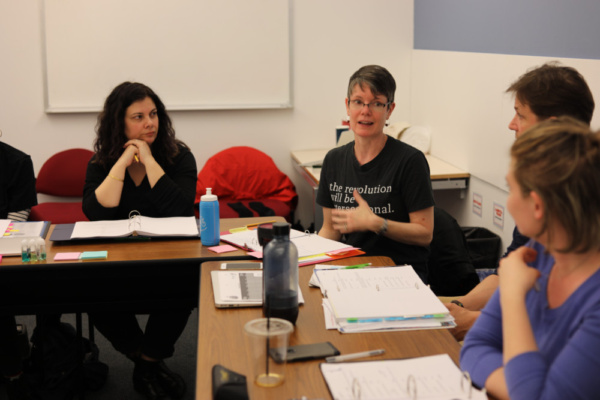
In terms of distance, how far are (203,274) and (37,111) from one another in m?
3.13

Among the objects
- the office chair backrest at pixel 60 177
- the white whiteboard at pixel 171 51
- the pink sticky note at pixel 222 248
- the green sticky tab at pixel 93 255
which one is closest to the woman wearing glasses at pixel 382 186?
the pink sticky note at pixel 222 248

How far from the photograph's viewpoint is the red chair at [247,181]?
4.46m

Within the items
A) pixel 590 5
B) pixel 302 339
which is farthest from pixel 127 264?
pixel 590 5

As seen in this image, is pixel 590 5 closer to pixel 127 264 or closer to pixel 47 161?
pixel 127 264

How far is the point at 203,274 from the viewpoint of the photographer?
2.00 m

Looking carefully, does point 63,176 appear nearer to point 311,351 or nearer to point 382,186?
point 382,186

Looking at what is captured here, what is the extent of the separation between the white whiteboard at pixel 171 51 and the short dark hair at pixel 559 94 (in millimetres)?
3209

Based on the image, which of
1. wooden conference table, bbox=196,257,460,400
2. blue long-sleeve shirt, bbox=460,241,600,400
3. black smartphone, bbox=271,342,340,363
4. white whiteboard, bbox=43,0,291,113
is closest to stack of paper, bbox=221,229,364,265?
wooden conference table, bbox=196,257,460,400

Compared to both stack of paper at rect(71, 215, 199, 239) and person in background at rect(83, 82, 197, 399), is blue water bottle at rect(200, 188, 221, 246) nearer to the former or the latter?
stack of paper at rect(71, 215, 199, 239)

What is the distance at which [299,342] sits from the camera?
1.49 meters

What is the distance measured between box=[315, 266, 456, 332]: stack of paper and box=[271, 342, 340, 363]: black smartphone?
12 cm

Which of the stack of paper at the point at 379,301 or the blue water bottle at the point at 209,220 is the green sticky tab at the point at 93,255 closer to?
the blue water bottle at the point at 209,220

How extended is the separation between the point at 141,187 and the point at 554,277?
2.00 meters

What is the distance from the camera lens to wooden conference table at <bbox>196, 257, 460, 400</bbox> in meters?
1.27
